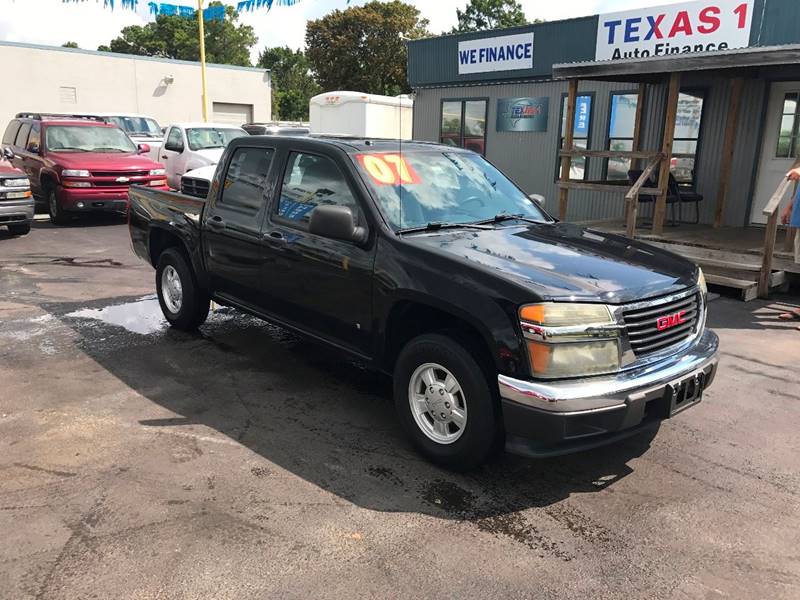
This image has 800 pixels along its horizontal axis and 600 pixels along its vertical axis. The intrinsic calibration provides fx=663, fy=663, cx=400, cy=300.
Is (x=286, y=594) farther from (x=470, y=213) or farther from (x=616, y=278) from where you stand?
(x=470, y=213)

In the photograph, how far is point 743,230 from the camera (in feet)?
35.7

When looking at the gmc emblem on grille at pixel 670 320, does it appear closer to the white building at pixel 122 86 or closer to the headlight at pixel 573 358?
the headlight at pixel 573 358

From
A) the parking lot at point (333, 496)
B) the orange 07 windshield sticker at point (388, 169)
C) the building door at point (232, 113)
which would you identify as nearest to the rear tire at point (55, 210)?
the parking lot at point (333, 496)

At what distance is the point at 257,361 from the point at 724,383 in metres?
3.78

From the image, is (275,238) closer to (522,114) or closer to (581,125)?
(581,125)

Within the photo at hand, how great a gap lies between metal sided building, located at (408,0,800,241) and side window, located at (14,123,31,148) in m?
8.96

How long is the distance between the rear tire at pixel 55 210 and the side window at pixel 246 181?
8.68m

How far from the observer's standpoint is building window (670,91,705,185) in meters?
11.8

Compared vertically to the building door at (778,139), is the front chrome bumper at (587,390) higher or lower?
lower

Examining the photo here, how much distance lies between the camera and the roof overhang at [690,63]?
8109 mm

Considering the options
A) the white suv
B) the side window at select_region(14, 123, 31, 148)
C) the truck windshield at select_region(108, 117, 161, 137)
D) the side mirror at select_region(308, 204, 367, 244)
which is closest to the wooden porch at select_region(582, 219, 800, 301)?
the side mirror at select_region(308, 204, 367, 244)

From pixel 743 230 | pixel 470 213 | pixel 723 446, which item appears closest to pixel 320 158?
pixel 470 213

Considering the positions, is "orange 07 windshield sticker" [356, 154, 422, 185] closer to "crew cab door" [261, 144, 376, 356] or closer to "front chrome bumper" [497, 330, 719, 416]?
"crew cab door" [261, 144, 376, 356]

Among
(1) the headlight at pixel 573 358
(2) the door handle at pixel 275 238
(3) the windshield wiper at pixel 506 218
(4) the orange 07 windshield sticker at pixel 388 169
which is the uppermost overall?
(4) the orange 07 windshield sticker at pixel 388 169
